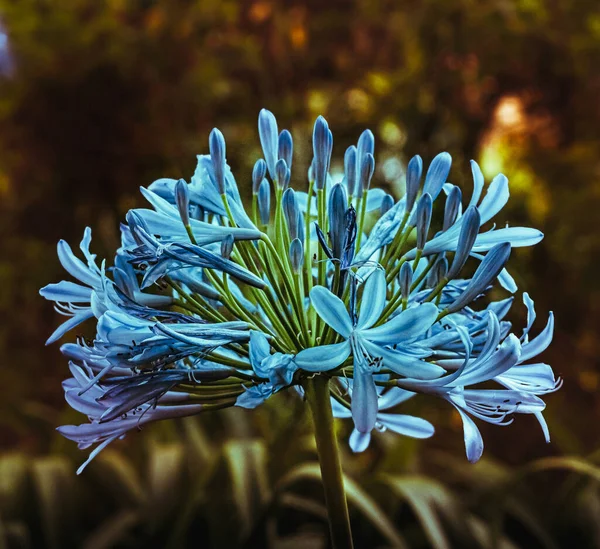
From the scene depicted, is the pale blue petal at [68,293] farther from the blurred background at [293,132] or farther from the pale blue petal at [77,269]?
the blurred background at [293,132]

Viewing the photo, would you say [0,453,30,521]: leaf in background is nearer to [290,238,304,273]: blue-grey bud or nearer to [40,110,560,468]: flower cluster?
[40,110,560,468]: flower cluster

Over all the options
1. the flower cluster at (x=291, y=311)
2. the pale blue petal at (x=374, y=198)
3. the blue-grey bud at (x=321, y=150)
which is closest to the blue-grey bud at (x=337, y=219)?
the flower cluster at (x=291, y=311)

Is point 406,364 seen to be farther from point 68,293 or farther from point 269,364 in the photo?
point 68,293

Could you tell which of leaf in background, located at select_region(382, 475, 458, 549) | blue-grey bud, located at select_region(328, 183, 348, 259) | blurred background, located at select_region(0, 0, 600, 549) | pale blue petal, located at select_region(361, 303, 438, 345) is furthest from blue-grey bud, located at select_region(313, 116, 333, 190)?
blurred background, located at select_region(0, 0, 600, 549)

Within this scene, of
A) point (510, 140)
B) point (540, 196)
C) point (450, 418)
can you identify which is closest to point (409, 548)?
point (450, 418)

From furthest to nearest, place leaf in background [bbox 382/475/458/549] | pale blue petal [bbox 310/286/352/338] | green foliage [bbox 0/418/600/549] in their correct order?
1. green foliage [bbox 0/418/600/549]
2. leaf in background [bbox 382/475/458/549]
3. pale blue petal [bbox 310/286/352/338]

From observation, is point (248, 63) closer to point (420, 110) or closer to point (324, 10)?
point (324, 10)

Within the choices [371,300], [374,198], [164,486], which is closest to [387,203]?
[374,198]
